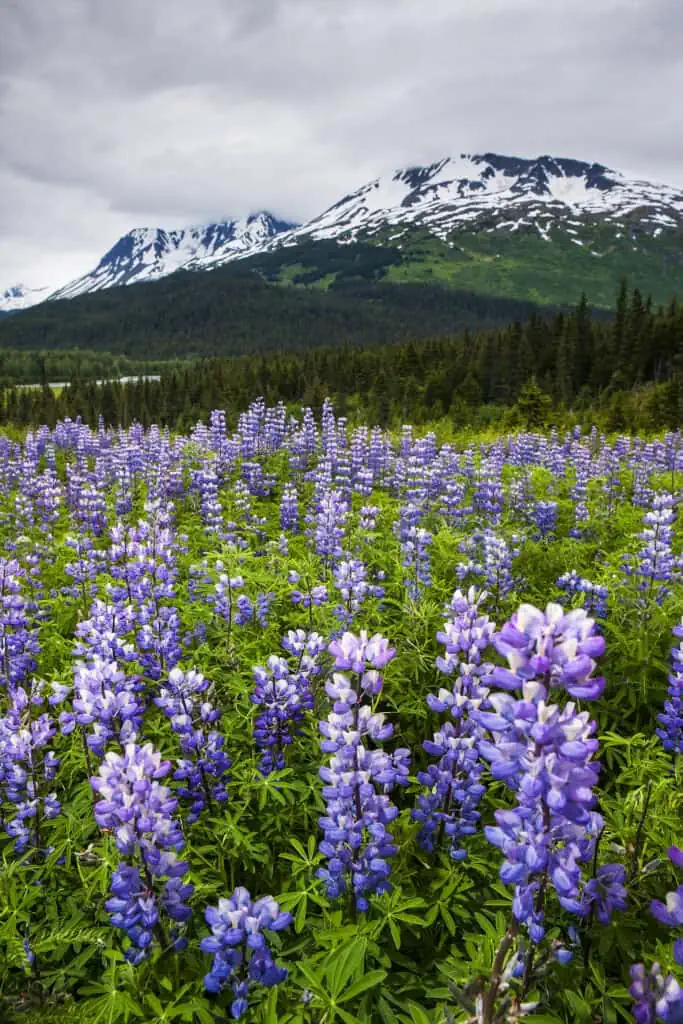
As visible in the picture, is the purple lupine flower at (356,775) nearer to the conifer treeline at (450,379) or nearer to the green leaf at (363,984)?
the green leaf at (363,984)

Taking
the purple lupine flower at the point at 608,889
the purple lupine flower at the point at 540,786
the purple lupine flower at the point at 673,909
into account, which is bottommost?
the purple lupine flower at the point at 608,889

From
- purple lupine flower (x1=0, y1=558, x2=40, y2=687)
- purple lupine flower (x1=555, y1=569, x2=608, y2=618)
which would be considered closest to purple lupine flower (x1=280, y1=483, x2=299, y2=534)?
purple lupine flower (x1=0, y1=558, x2=40, y2=687)

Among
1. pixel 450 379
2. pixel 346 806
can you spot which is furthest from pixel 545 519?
pixel 450 379

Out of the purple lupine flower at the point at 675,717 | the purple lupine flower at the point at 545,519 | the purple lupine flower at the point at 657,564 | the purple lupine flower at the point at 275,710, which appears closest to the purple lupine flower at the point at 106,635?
the purple lupine flower at the point at 275,710

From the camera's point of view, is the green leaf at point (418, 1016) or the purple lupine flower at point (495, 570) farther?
the purple lupine flower at point (495, 570)

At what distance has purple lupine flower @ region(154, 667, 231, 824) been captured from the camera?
3.50 meters

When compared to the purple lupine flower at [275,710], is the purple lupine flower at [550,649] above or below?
above

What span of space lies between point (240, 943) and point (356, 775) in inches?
31.3

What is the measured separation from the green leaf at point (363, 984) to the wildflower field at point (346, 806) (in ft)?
0.04

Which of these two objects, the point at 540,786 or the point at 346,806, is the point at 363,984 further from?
the point at 540,786

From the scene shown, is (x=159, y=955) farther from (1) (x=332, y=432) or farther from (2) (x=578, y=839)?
(1) (x=332, y=432)

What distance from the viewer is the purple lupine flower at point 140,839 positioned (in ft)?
7.92

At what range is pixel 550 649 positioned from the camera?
5.96 ft

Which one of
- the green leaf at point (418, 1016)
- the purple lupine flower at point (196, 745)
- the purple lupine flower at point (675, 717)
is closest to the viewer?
the green leaf at point (418, 1016)
